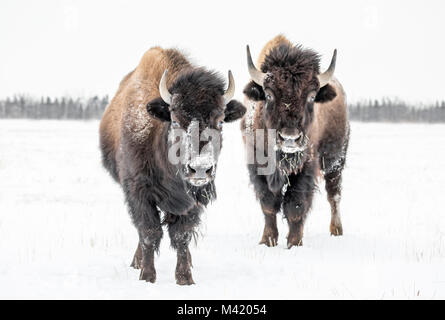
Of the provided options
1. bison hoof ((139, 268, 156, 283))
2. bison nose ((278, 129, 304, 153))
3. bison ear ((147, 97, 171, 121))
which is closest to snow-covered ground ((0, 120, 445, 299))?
bison hoof ((139, 268, 156, 283))

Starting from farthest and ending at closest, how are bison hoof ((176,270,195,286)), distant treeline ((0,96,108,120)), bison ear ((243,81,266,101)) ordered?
distant treeline ((0,96,108,120)) < bison ear ((243,81,266,101)) < bison hoof ((176,270,195,286))

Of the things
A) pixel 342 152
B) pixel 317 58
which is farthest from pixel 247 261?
pixel 342 152

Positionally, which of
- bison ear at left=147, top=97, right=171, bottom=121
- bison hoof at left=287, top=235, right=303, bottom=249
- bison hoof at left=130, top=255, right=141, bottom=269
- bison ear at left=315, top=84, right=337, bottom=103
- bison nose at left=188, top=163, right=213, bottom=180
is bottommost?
bison hoof at left=287, top=235, right=303, bottom=249

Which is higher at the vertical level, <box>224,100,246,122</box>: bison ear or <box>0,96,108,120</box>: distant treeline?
<box>224,100,246,122</box>: bison ear

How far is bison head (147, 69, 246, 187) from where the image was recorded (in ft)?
15.7

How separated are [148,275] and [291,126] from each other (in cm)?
268

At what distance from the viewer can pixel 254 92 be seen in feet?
23.8

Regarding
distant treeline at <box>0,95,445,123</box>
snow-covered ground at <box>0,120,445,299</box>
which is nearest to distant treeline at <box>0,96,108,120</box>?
distant treeline at <box>0,95,445,123</box>

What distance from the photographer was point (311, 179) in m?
7.60

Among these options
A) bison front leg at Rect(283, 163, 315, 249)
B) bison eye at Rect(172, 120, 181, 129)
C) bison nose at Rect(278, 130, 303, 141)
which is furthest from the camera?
bison front leg at Rect(283, 163, 315, 249)

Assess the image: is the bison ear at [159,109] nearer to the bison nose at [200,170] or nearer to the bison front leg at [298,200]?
the bison nose at [200,170]

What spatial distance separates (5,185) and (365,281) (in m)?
11.8

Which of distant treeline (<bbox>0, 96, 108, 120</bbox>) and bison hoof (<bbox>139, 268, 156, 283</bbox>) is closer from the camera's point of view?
bison hoof (<bbox>139, 268, 156, 283</bbox>)

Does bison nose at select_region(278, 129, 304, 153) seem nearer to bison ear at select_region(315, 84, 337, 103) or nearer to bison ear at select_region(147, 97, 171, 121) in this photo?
bison ear at select_region(315, 84, 337, 103)
